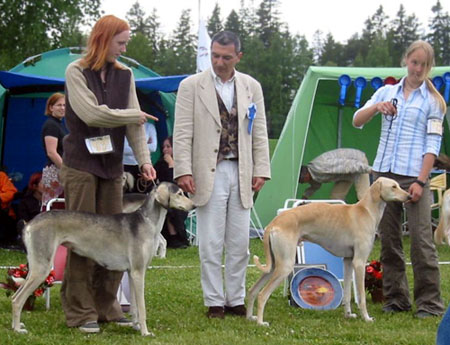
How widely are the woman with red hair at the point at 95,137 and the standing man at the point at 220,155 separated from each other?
0.41 m

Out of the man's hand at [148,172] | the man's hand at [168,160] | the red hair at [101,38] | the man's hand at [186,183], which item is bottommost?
the man's hand at [168,160]

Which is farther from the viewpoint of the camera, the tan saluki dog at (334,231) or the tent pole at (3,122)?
the tent pole at (3,122)

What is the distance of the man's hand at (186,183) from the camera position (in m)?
5.12

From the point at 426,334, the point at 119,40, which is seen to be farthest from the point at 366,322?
the point at 119,40

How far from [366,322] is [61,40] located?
65.4 ft

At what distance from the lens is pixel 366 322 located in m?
5.23

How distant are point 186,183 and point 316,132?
271 inches

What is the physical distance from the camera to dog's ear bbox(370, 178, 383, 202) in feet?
17.5

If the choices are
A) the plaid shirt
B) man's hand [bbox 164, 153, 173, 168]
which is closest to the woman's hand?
the plaid shirt

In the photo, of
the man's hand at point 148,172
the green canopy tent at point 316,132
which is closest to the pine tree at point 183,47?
the green canopy tent at point 316,132

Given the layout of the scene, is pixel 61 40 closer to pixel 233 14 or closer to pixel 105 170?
pixel 105 170

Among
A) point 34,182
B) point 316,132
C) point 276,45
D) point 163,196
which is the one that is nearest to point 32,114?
point 34,182

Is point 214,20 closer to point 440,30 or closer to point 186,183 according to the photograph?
point 440,30

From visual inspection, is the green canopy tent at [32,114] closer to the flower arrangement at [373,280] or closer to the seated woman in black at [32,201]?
the seated woman in black at [32,201]
